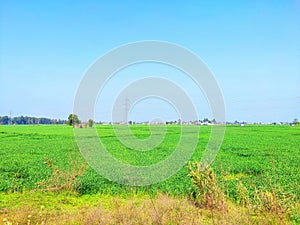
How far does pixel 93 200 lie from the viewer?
6352 millimetres

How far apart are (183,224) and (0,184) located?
5932 millimetres

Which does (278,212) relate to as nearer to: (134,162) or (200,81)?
(200,81)

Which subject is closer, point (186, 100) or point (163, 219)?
point (163, 219)

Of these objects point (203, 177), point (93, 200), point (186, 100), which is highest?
point (186, 100)

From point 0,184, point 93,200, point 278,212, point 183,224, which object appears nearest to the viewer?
point 183,224

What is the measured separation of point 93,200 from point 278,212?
4.03 meters

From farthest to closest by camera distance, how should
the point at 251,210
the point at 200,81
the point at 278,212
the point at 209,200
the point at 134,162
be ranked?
1. the point at 134,162
2. the point at 200,81
3. the point at 209,200
4. the point at 251,210
5. the point at 278,212

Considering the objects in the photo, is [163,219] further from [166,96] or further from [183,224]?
[166,96]

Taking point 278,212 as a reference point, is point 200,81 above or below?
above

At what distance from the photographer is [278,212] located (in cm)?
444

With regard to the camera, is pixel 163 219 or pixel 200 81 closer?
pixel 163 219

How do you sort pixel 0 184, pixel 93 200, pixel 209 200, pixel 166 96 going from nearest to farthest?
1. pixel 209 200
2. pixel 93 200
3. pixel 0 184
4. pixel 166 96

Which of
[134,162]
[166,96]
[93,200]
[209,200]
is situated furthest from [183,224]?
[134,162]

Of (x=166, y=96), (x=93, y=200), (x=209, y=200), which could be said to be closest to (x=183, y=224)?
(x=209, y=200)
